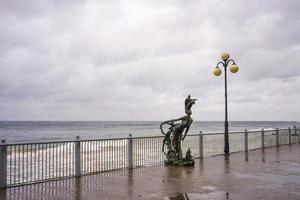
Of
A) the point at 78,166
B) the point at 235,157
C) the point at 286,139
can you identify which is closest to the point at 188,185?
the point at 78,166

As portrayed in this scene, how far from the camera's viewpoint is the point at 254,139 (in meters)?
27.7

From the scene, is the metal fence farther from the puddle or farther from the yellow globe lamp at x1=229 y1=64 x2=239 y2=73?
the puddle

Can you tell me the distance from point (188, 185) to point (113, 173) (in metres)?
2.80

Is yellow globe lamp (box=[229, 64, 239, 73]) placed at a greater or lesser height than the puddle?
greater

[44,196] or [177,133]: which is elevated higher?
[177,133]

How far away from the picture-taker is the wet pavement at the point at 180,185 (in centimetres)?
782

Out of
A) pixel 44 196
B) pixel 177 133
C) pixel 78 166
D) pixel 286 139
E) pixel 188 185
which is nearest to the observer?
pixel 44 196

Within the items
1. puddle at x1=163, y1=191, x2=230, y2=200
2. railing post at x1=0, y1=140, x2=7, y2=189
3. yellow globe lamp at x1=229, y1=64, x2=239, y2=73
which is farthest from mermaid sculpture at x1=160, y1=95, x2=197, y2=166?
railing post at x1=0, y1=140, x2=7, y2=189

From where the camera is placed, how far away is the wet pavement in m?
7.82

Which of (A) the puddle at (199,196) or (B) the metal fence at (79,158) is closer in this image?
(A) the puddle at (199,196)

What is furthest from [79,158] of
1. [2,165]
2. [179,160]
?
[179,160]

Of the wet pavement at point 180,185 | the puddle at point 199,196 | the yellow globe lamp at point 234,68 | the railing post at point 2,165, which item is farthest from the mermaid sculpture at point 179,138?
the railing post at point 2,165

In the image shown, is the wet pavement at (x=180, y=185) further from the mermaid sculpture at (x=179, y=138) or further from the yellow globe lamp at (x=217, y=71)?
the yellow globe lamp at (x=217, y=71)

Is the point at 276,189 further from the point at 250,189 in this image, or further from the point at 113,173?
the point at 113,173
